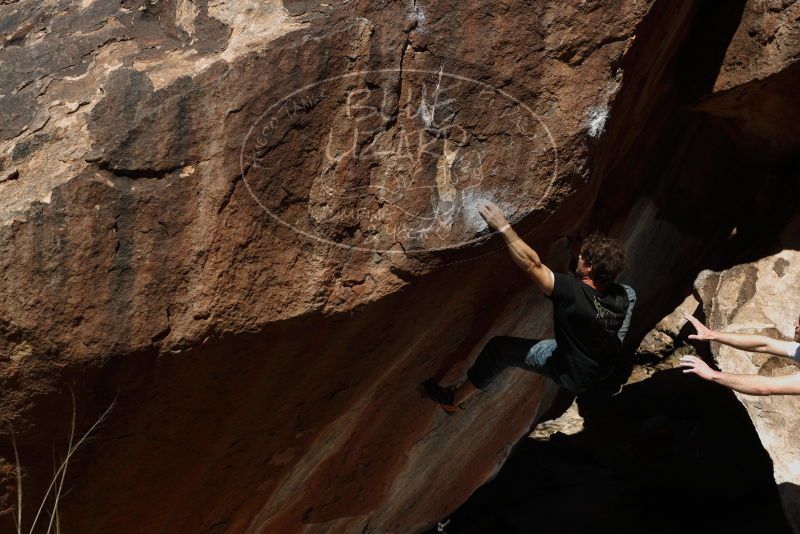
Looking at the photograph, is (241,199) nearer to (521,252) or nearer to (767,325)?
(521,252)

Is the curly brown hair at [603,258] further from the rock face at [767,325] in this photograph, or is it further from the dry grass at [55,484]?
the dry grass at [55,484]

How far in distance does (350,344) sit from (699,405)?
3.91 m

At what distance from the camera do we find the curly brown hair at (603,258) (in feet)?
10.7

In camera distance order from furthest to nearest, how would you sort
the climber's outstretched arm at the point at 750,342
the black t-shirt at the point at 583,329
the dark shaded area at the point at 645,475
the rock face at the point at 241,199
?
the dark shaded area at the point at 645,475
the climber's outstretched arm at the point at 750,342
the black t-shirt at the point at 583,329
the rock face at the point at 241,199

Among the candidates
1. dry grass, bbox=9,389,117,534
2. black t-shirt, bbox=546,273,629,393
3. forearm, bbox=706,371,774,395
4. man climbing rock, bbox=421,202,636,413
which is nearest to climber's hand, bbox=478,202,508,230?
man climbing rock, bbox=421,202,636,413

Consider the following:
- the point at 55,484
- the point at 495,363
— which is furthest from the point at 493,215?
the point at 55,484

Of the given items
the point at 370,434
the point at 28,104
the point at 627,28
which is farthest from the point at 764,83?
the point at 28,104

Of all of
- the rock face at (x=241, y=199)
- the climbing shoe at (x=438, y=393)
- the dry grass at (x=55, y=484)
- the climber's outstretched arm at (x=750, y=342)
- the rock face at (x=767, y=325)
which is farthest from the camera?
the rock face at (x=767, y=325)

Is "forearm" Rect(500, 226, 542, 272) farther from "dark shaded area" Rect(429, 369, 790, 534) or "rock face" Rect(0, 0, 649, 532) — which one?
"dark shaded area" Rect(429, 369, 790, 534)

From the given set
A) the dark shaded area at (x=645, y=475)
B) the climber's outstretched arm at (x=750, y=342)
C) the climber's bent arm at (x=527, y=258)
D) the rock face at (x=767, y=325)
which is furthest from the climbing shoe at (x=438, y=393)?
the dark shaded area at (x=645, y=475)

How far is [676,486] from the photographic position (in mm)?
5621

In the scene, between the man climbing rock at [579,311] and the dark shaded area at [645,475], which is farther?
the dark shaded area at [645,475]

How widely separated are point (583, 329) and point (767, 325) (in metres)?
1.44

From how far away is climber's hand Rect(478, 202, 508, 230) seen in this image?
10.3ft
